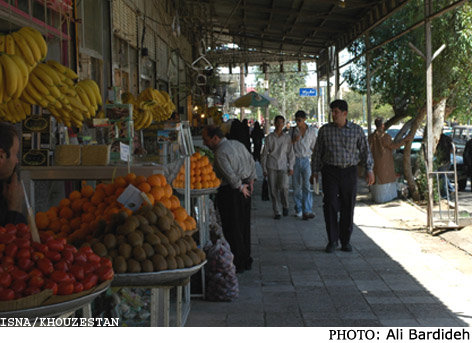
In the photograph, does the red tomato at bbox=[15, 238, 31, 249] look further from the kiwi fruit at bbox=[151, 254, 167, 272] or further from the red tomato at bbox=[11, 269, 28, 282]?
the kiwi fruit at bbox=[151, 254, 167, 272]

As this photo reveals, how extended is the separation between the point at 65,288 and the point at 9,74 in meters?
1.44

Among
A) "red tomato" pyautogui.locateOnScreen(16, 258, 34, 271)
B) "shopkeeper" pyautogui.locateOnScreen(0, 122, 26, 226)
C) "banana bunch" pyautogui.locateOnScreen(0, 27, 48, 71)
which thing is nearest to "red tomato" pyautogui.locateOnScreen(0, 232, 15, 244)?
"red tomato" pyautogui.locateOnScreen(16, 258, 34, 271)

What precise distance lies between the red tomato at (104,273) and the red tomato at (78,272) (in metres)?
0.11

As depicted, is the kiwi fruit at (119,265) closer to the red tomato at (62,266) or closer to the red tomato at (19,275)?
the red tomato at (62,266)

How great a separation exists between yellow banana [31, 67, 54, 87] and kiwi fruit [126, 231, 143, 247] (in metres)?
1.30

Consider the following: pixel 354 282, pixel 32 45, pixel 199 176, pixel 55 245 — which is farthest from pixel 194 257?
pixel 354 282

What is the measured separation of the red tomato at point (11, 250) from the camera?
10.7 ft

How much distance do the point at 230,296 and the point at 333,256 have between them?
2517mm

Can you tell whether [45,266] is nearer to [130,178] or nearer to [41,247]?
[41,247]

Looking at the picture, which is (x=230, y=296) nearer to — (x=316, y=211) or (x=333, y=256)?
(x=333, y=256)

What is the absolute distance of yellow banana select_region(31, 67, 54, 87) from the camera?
181 inches

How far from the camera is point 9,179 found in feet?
15.8

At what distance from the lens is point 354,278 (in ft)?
24.6
